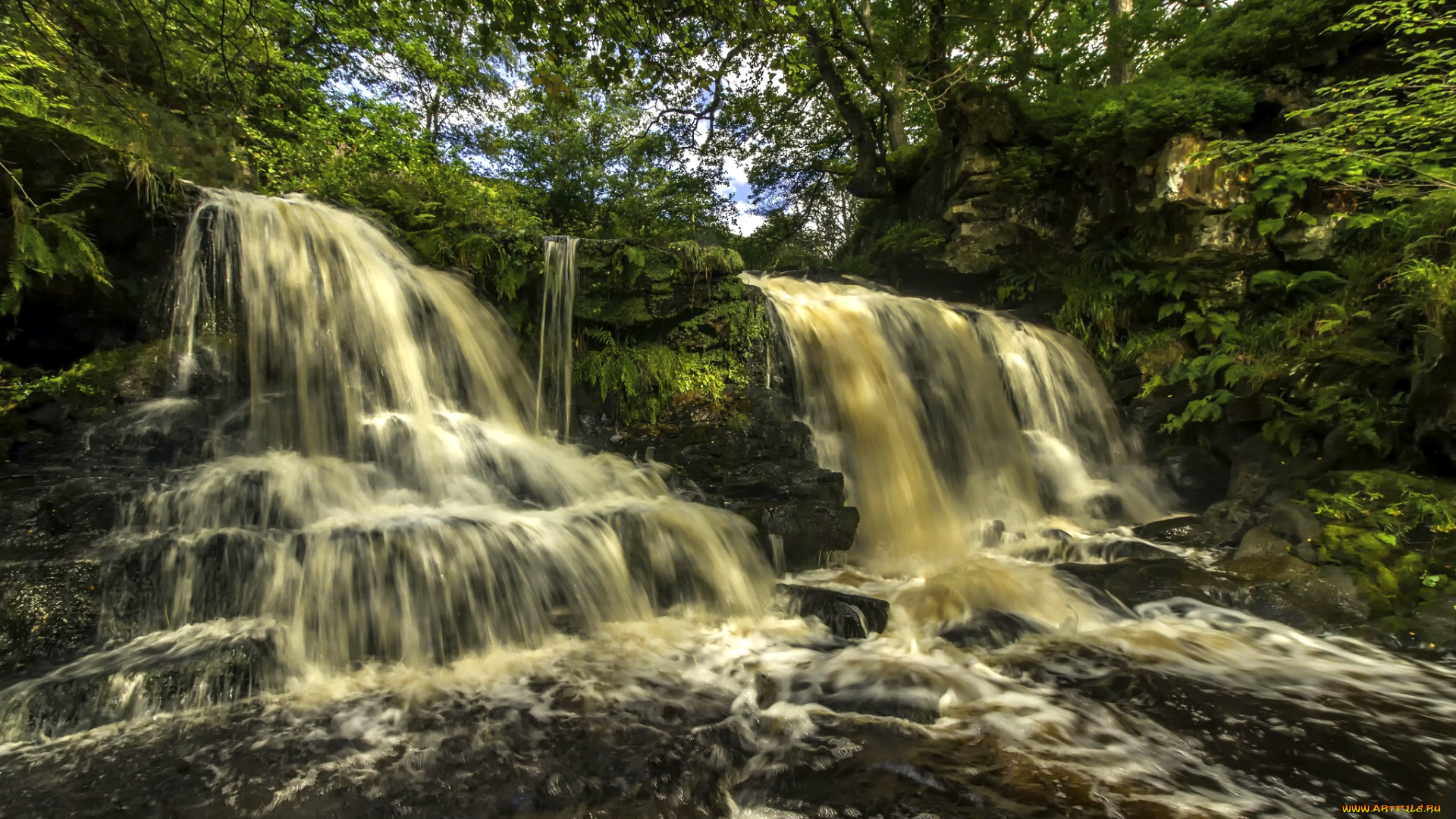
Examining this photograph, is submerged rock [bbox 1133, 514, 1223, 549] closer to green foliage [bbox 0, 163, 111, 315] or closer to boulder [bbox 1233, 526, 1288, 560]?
boulder [bbox 1233, 526, 1288, 560]

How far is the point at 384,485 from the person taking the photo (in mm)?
5391

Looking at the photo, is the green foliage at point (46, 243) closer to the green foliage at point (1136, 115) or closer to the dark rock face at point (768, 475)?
the dark rock face at point (768, 475)

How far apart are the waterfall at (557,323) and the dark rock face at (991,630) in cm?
501

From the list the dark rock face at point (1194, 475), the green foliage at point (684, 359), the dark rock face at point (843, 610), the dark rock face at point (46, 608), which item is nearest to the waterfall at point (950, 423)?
the dark rock face at point (1194, 475)

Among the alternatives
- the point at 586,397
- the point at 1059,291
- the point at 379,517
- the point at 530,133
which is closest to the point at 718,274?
the point at 586,397

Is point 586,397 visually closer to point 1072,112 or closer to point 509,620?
point 509,620

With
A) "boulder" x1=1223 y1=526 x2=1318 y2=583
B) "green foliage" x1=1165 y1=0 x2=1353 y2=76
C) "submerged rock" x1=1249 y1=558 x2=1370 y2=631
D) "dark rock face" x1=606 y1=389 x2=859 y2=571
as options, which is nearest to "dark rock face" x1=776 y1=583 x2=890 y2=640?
"dark rock face" x1=606 y1=389 x2=859 y2=571

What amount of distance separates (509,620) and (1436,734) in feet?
17.3

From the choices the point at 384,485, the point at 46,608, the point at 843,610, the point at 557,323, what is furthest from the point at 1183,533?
the point at 46,608

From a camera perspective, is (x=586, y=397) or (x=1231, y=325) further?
(x=1231, y=325)

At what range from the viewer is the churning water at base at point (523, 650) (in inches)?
104

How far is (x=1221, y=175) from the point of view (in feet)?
27.3

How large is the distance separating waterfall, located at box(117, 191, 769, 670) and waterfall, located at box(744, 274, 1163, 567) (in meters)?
2.58

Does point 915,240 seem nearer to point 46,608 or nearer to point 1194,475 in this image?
point 1194,475
